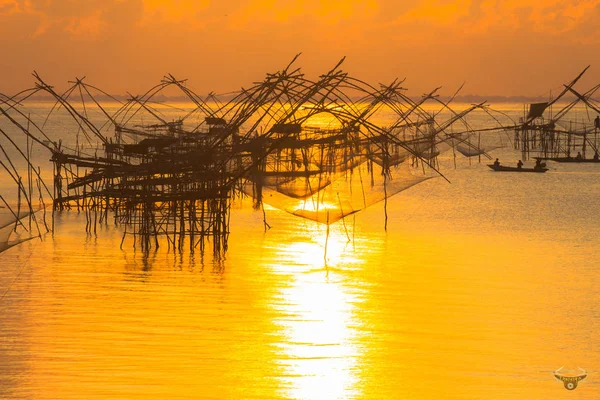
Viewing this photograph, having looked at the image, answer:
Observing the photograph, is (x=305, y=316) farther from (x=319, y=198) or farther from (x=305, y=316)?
(x=319, y=198)

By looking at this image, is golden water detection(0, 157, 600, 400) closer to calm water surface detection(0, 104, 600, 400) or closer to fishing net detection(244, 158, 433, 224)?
calm water surface detection(0, 104, 600, 400)

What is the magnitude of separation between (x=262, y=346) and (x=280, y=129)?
4.60 metres

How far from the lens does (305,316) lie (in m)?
7.98

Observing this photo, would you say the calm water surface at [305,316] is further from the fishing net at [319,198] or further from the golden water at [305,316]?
the fishing net at [319,198]

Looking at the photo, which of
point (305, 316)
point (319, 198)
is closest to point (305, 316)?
point (305, 316)

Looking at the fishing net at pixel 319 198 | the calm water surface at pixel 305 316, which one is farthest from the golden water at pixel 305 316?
the fishing net at pixel 319 198

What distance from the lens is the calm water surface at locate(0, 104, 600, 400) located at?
20.5ft

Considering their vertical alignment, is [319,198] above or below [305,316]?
above

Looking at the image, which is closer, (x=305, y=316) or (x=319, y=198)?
(x=305, y=316)

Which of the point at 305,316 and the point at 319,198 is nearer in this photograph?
the point at 305,316

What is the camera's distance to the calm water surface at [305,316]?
6254 millimetres

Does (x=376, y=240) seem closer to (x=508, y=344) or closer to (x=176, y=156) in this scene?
(x=176, y=156)

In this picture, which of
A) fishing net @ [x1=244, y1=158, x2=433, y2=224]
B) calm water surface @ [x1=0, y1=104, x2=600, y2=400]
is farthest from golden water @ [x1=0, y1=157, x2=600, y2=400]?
fishing net @ [x1=244, y1=158, x2=433, y2=224]

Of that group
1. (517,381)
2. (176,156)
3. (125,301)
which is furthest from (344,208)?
(517,381)
